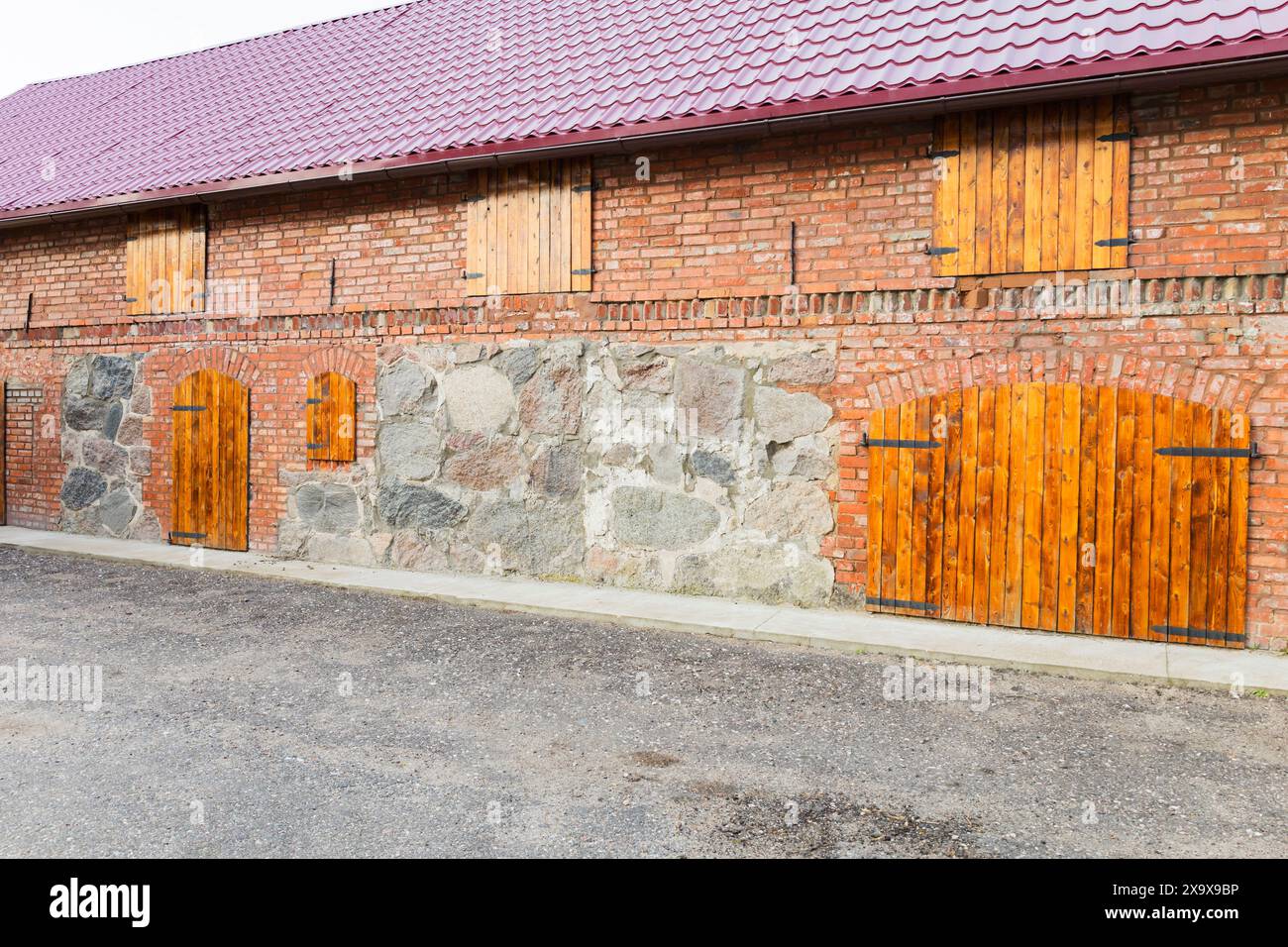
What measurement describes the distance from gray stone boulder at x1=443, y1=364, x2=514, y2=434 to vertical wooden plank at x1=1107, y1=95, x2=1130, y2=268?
4.96 metres

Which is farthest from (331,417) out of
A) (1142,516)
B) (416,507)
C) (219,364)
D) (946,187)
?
(1142,516)

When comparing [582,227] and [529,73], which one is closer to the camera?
[582,227]

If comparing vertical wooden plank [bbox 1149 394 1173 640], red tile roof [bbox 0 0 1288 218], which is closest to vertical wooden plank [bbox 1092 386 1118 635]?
vertical wooden plank [bbox 1149 394 1173 640]

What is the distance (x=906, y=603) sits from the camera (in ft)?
23.0

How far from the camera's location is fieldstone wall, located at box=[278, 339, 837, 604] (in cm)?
743

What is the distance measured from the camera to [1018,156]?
6637 millimetres

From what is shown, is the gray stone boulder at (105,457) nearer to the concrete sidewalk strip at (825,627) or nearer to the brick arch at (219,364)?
the brick arch at (219,364)

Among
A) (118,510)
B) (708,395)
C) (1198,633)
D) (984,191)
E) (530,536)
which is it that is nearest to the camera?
(1198,633)

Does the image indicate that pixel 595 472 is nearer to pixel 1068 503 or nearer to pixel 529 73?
pixel 1068 503

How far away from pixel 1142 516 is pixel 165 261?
991cm

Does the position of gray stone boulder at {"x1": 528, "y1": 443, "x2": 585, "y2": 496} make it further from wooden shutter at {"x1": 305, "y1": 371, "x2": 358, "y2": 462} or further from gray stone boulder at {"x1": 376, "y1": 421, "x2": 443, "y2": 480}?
wooden shutter at {"x1": 305, "y1": 371, "x2": 358, "y2": 462}

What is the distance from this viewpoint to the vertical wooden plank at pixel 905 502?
696cm
